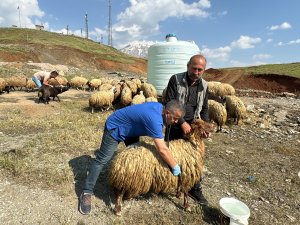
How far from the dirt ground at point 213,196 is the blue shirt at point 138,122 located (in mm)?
1165

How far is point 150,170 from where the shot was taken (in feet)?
13.7

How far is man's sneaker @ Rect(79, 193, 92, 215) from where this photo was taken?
13.4ft

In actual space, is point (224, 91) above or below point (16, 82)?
below

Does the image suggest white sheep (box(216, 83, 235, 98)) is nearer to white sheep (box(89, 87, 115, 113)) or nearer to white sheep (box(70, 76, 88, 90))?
white sheep (box(89, 87, 115, 113))

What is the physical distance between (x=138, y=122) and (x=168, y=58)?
31.6 feet

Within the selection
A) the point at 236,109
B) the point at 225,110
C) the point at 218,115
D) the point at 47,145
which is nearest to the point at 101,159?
the point at 47,145

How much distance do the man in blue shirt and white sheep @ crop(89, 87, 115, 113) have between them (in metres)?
7.09

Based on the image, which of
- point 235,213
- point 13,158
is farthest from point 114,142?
point 13,158

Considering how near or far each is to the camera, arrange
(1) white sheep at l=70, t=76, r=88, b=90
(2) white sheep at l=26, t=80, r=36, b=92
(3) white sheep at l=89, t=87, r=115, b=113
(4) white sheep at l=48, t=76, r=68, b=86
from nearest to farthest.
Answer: (3) white sheep at l=89, t=87, r=115, b=113 → (4) white sheep at l=48, t=76, r=68, b=86 → (2) white sheep at l=26, t=80, r=36, b=92 → (1) white sheep at l=70, t=76, r=88, b=90

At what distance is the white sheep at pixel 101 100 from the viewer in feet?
37.2

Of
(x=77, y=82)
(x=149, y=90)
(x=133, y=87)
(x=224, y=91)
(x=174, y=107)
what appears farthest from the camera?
(x=77, y=82)

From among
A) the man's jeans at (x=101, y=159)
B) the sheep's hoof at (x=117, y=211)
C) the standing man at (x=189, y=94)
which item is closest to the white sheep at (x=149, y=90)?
the standing man at (x=189, y=94)

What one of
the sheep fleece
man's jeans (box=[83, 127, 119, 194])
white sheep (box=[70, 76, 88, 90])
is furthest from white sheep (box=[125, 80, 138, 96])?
man's jeans (box=[83, 127, 119, 194])

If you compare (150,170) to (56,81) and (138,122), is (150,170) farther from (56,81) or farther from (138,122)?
(56,81)
